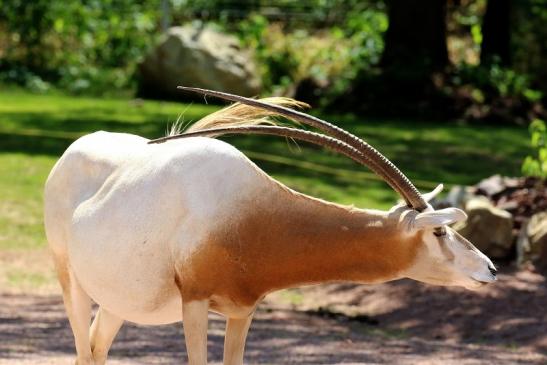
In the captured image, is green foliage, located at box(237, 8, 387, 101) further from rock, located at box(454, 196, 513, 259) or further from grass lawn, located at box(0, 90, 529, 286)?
rock, located at box(454, 196, 513, 259)

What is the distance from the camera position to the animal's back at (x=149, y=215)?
514 centimetres

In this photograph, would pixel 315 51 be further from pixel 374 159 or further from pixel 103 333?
pixel 374 159

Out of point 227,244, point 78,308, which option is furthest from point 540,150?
point 227,244

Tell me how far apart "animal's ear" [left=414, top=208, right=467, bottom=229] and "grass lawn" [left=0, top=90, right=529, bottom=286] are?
628 cm

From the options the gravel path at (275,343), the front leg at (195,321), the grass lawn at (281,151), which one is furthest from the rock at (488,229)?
the front leg at (195,321)

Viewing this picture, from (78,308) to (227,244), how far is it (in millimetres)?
1017

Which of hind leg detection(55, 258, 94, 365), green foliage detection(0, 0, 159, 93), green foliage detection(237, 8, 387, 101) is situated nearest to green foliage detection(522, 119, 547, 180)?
hind leg detection(55, 258, 94, 365)

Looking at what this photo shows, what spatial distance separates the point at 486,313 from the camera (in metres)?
9.64

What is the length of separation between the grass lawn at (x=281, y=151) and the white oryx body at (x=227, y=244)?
546 centimetres

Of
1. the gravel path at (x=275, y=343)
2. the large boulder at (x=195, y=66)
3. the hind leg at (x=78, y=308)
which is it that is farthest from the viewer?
the large boulder at (x=195, y=66)

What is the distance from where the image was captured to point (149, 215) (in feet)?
17.1

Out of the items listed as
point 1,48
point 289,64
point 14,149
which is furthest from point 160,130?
point 1,48

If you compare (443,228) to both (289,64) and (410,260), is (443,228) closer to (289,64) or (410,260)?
(410,260)

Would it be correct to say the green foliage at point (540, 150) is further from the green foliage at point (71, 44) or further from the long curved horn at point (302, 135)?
the green foliage at point (71, 44)
